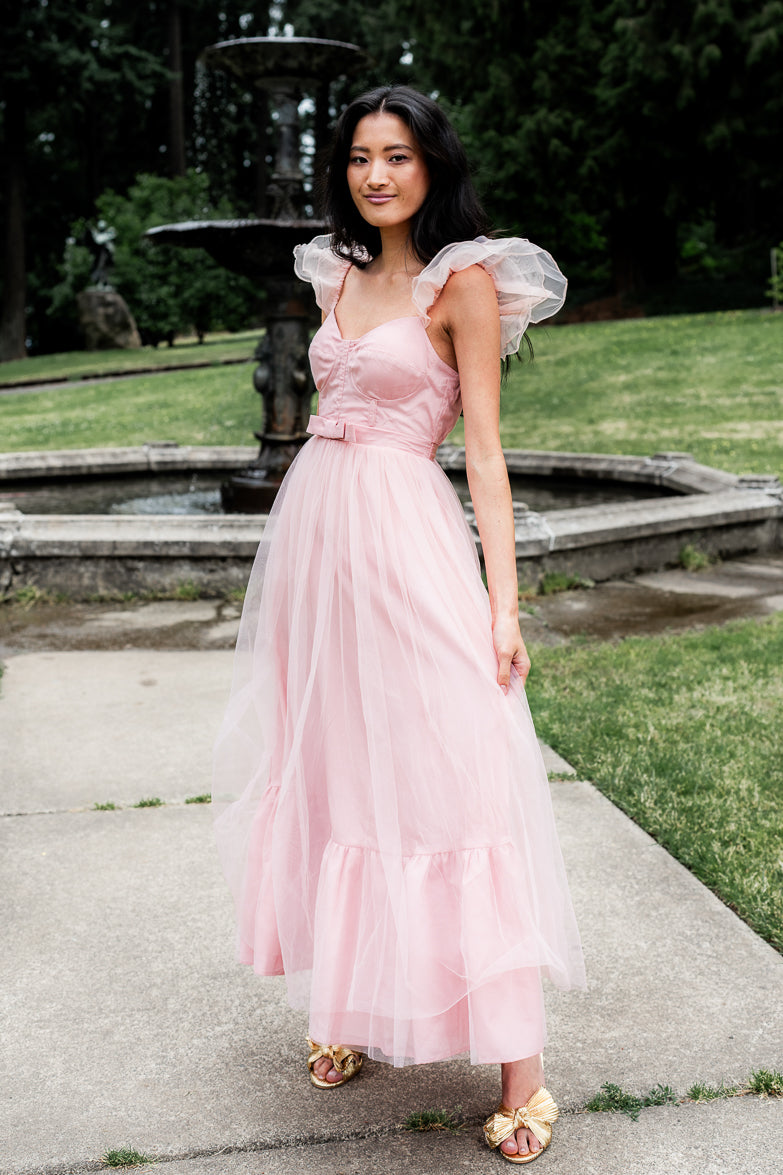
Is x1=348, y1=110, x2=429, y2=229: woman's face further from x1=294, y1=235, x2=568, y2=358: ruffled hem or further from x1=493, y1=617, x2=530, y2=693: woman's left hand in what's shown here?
x1=493, y1=617, x2=530, y2=693: woman's left hand

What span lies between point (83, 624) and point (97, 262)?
2507cm

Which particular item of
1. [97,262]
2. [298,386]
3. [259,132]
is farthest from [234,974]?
[259,132]

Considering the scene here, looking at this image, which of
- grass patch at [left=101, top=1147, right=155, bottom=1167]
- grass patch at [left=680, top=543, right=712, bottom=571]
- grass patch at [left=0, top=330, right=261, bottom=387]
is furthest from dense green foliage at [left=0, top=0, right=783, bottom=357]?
grass patch at [left=101, top=1147, right=155, bottom=1167]

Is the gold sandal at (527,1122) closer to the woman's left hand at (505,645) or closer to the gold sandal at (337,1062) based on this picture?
the gold sandal at (337,1062)

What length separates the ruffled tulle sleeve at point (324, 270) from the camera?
8.09 feet

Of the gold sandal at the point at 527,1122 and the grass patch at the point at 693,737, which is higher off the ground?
the grass patch at the point at 693,737

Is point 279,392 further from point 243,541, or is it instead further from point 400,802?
point 400,802

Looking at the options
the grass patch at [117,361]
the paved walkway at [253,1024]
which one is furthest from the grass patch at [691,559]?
the grass patch at [117,361]

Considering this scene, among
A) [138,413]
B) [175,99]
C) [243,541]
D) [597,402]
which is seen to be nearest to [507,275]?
[243,541]

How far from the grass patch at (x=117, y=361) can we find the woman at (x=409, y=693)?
2119 cm

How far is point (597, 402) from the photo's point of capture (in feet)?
45.9

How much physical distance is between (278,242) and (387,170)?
18.6 feet

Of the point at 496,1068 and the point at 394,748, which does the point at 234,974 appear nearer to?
the point at 496,1068

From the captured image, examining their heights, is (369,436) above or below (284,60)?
below
